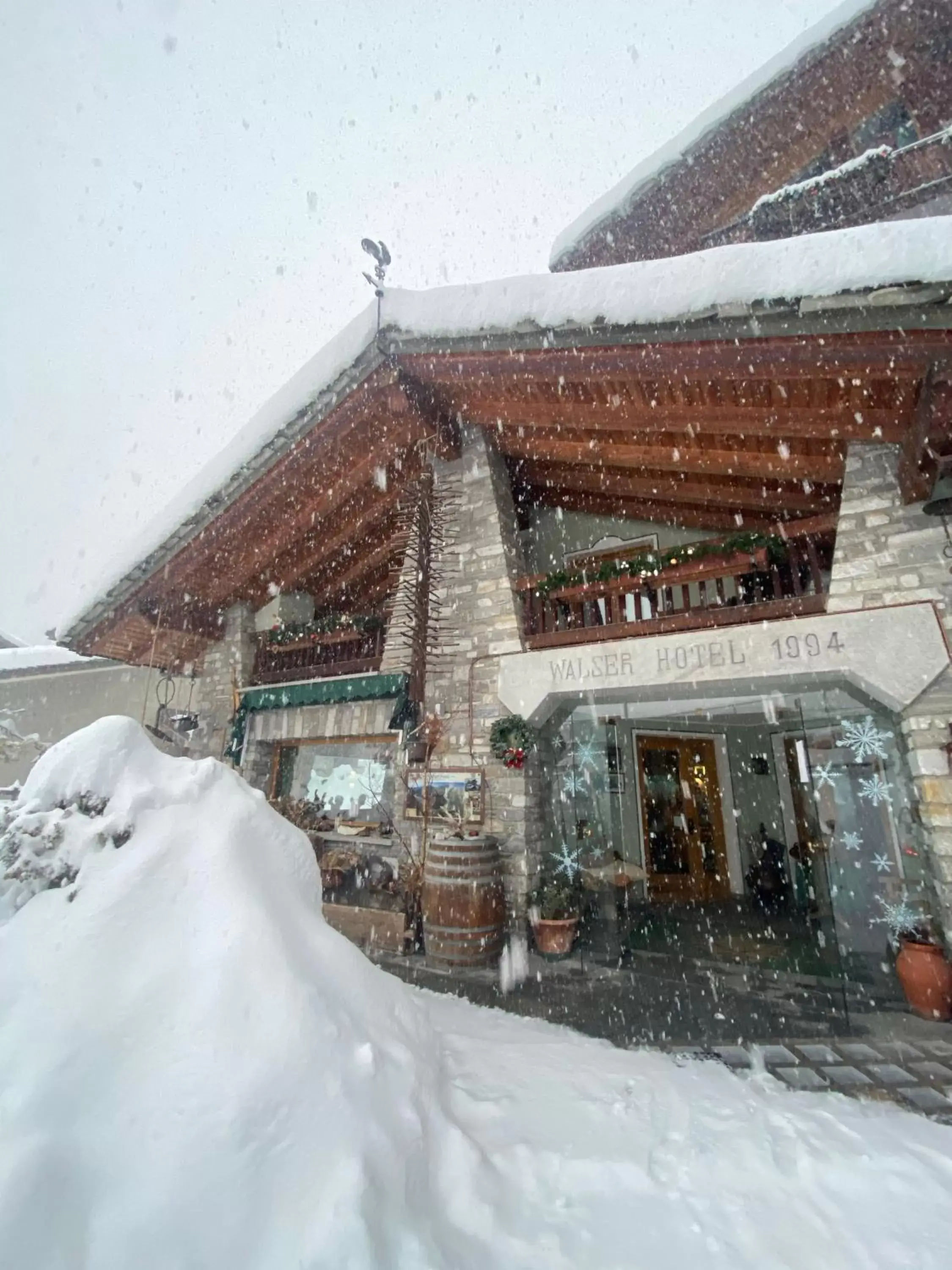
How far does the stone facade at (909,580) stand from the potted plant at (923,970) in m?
0.17

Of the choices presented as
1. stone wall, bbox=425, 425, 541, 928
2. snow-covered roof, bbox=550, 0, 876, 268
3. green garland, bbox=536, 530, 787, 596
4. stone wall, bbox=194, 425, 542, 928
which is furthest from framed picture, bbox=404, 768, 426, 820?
snow-covered roof, bbox=550, 0, 876, 268

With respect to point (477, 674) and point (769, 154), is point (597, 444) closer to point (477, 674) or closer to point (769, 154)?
point (477, 674)

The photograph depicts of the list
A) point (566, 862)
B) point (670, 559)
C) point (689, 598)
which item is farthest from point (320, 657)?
point (689, 598)

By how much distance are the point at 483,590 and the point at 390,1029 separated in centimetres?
491

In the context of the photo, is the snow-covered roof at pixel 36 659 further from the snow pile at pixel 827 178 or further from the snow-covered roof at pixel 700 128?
the snow pile at pixel 827 178

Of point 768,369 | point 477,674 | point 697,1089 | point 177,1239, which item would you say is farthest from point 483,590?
point 177,1239

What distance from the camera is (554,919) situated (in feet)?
17.5

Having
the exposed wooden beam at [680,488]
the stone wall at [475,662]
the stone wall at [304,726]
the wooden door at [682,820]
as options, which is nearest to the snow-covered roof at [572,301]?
the stone wall at [475,662]

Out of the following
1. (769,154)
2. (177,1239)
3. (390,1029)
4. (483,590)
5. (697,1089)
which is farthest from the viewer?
(769,154)

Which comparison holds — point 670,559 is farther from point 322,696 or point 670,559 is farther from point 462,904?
point 322,696

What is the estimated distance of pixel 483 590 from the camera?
6.65 m

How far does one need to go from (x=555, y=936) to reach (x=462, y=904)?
3.28ft

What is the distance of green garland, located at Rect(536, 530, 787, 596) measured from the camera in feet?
16.9

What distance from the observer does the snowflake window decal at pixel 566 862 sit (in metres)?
6.02
